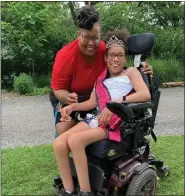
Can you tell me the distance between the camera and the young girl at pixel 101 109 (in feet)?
8.93

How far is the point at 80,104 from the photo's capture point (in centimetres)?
308

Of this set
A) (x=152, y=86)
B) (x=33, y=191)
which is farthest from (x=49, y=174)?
(x=152, y=86)

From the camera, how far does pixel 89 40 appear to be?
3.02 meters

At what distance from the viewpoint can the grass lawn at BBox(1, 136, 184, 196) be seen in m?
3.37

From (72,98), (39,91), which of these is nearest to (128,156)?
(72,98)

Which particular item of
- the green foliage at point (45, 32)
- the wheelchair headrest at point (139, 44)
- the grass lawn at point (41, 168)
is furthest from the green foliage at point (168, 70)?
the wheelchair headrest at point (139, 44)

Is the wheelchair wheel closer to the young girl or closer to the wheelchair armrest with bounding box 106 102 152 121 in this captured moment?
the young girl

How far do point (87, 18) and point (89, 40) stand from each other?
198 mm

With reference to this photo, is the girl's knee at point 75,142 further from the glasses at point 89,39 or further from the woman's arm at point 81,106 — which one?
the glasses at point 89,39

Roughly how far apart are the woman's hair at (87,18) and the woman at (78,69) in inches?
2.2

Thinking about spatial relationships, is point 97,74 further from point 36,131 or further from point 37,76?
point 37,76

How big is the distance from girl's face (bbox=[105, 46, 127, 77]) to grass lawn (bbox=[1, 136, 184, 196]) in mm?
1269

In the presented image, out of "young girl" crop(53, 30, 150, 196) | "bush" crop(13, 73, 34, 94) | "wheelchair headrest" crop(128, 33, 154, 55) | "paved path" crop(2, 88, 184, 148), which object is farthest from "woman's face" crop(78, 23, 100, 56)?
"bush" crop(13, 73, 34, 94)

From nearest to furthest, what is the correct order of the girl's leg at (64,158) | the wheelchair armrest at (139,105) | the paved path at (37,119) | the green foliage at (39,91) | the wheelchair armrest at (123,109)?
the wheelchair armrest at (123,109) → the wheelchair armrest at (139,105) → the girl's leg at (64,158) → the paved path at (37,119) → the green foliage at (39,91)
